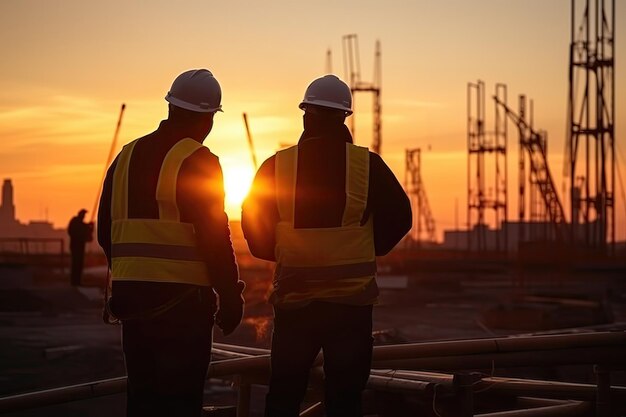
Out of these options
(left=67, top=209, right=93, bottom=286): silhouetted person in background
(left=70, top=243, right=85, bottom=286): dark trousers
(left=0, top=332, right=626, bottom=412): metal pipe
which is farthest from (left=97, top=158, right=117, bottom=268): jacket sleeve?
(left=70, top=243, right=85, bottom=286): dark trousers

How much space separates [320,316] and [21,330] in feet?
54.9

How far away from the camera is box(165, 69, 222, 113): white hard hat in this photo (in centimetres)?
480

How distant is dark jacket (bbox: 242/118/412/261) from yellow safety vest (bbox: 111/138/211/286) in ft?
1.28

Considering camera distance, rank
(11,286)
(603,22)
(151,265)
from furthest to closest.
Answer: (603,22) < (11,286) < (151,265)

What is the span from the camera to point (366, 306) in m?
4.79

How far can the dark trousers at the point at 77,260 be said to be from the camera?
26.8 m

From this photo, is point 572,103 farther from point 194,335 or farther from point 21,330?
point 194,335

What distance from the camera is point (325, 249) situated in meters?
4.76

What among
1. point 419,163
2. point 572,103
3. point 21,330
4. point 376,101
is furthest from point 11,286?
point 419,163

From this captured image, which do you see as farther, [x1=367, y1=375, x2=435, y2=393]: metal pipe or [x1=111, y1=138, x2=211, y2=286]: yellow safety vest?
[x1=367, y1=375, x2=435, y2=393]: metal pipe

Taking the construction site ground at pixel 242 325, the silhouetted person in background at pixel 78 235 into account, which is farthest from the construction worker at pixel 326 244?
the silhouetted person in background at pixel 78 235

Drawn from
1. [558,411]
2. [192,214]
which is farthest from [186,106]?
[558,411]

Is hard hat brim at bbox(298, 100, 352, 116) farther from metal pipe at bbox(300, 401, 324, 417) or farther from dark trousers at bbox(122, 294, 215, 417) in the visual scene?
metal pipe at bbox(300, 401, 324, 417)

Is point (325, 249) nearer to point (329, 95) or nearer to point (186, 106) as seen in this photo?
point (329, 95)
